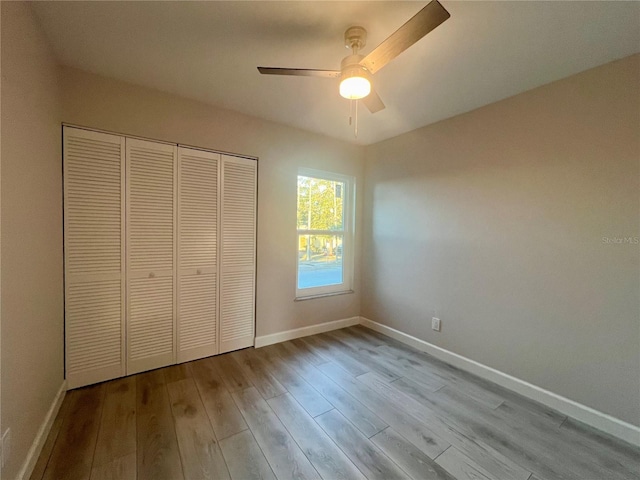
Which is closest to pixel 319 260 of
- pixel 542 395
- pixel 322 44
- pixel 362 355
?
pixel 362 355

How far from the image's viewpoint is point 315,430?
1.59 meters

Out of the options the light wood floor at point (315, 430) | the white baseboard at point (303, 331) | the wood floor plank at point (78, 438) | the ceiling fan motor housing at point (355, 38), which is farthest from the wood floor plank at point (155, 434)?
the ceiling fan motor housing at point (355, 38)

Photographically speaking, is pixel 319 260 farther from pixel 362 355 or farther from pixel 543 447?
pixel 543 447

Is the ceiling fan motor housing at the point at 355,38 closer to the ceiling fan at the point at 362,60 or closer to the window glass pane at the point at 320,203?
the ceiling fan at the point at 362,60

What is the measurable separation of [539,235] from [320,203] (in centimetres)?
212

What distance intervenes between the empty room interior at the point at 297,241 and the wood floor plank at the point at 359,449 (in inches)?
0.6

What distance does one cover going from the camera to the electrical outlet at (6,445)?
1.04 m

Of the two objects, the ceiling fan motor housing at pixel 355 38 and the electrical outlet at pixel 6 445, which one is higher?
the ceiling fan motor housing at pixel 355 38

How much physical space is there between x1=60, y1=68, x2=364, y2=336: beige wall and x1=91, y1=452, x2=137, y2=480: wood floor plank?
144 cm

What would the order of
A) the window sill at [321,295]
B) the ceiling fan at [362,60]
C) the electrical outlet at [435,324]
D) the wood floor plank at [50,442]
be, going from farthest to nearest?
1. the window sill at [321,295]
2. the electrical outlet at [435,324]
3. the wood floor plank at [50,442]
4. the ceiling fan at [362,60]

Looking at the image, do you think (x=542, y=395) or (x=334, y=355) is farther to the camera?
(x=334, y=355)

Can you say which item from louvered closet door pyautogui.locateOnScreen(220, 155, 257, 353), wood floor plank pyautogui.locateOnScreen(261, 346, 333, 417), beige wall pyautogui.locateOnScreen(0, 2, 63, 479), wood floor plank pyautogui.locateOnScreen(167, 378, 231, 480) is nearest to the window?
louvered closet door pyautogui.locateOnScreen(220, 155, 257, 353)

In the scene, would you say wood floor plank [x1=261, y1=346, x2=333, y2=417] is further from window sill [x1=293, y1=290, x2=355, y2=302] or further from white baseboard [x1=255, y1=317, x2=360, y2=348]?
window sill [x1=293, y1=290, x2=355, y2=302]

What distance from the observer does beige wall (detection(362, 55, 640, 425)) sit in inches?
64.6
